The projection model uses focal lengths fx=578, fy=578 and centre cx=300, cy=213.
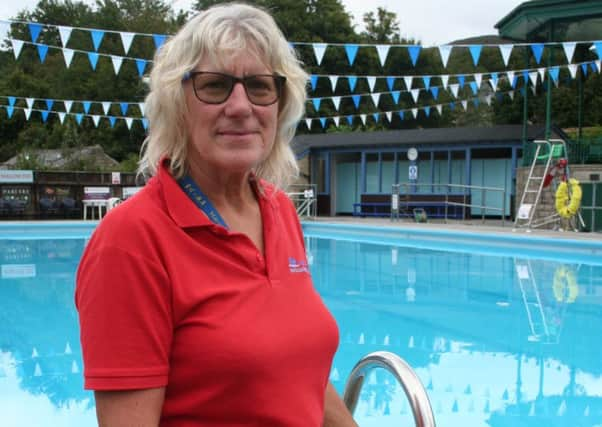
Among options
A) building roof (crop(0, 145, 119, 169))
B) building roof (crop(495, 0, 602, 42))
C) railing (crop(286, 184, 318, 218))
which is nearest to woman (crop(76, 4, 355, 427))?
building roof (crop(495, 0, 602, 42))

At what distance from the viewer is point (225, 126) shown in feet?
3.65

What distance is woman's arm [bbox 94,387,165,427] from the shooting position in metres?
0.88

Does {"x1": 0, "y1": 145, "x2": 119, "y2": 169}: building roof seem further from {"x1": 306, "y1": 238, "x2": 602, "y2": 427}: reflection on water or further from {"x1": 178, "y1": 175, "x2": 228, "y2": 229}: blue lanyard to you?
{"x1": 178, "y1": 175, "x2": 228, "y2": 229}: blue lanyard

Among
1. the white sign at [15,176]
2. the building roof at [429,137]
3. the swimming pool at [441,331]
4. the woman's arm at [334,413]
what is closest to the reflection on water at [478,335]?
the swimming pool at [441,331]

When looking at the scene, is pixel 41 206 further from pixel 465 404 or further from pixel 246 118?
pixel 246 118

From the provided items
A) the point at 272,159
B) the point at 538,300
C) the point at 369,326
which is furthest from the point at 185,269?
the point at 538,300

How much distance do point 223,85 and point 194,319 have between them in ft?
1.47

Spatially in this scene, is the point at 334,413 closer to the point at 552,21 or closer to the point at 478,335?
the point at 478,335

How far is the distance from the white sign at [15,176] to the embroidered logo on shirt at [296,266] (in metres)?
16.8

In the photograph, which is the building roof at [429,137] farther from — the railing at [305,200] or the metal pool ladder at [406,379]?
the metal pool ladder at [406,379]

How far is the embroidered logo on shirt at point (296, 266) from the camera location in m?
1.19

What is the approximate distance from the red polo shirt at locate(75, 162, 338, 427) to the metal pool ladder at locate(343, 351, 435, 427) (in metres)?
0.32

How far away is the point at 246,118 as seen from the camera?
1146mm

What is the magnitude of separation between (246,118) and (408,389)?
75cm
